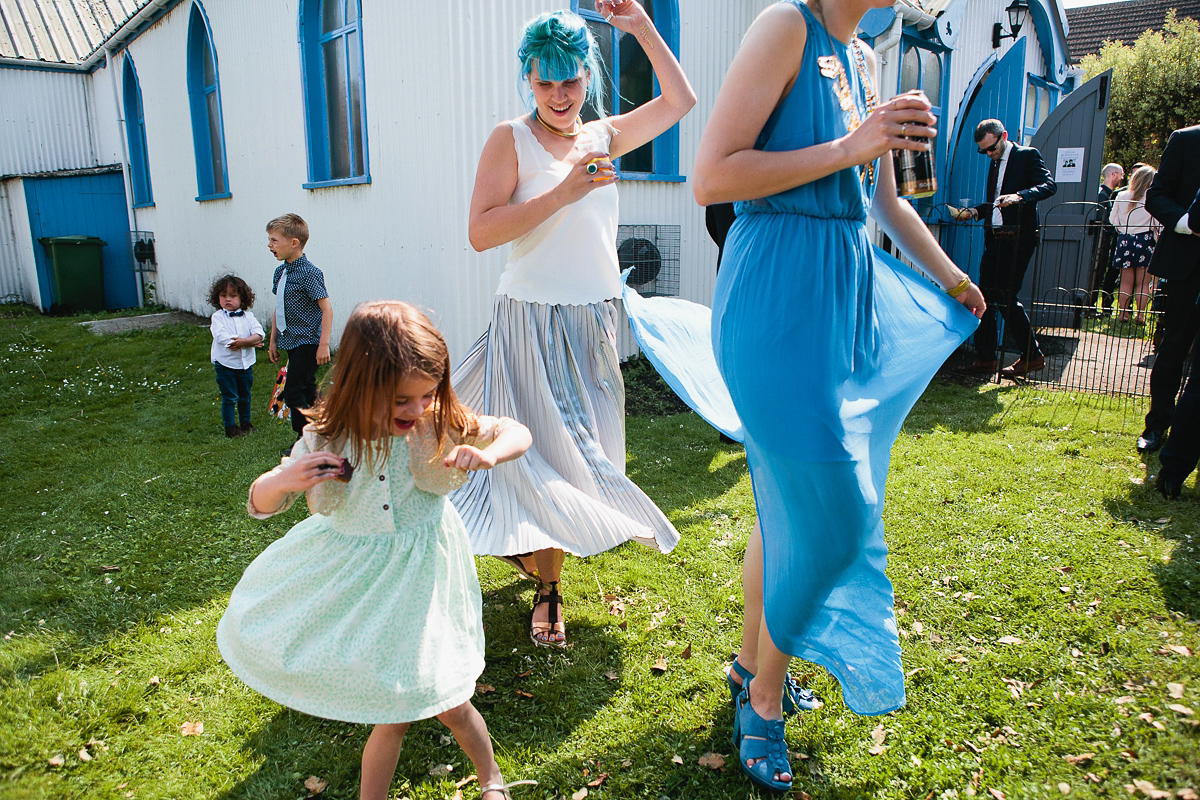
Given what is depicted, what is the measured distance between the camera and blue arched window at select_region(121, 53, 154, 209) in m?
14.8

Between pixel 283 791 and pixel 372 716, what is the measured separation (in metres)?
0.79

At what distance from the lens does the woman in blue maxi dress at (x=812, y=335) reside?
195cm

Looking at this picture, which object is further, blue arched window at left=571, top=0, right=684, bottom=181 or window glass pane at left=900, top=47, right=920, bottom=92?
window glass pane at left=900, top=47, right=920, bottom=92

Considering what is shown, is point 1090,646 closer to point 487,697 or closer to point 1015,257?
point 487,697

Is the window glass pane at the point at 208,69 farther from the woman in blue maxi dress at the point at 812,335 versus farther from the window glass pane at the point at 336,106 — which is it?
the woman in blue maxi dress at the point at 812,335

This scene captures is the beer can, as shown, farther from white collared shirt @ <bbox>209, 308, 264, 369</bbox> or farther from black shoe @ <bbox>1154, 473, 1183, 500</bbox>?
white collared shirt @ <bbox>209, 308, 264, 369</bbox>

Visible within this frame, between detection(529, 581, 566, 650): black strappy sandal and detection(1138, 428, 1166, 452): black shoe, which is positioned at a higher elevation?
detection(1138, 428, 1166, 452): black shoe

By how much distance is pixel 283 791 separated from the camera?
2.35 metres

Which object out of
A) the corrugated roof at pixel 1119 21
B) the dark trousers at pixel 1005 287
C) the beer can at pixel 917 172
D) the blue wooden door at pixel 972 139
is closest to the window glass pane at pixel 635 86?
the blue wooden door at pixel 972 139

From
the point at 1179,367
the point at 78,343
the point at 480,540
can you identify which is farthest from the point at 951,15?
the point at 78,343

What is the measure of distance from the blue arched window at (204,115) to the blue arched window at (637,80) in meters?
6.72

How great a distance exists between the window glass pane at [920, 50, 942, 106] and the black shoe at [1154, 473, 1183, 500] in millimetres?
7476

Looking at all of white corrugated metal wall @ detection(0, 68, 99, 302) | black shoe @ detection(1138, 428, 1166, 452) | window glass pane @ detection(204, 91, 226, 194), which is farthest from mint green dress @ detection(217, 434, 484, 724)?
white corrugated metal wall @ detection(0, 68, 99, 302)

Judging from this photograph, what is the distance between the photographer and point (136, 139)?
15102 millimetres
